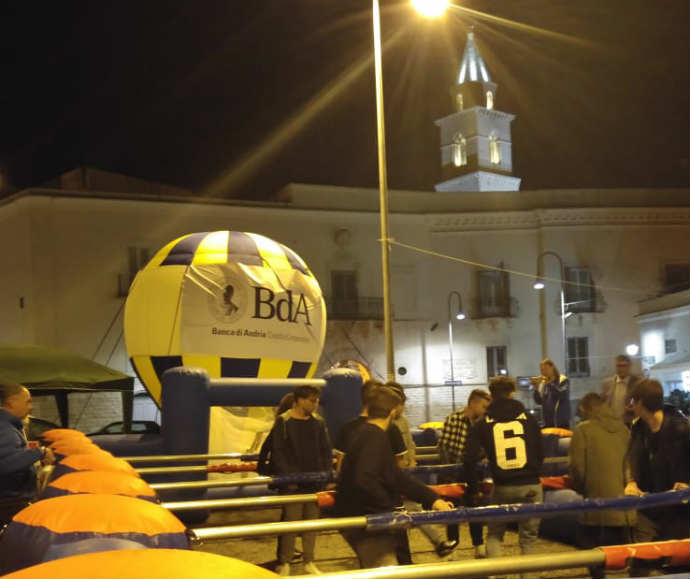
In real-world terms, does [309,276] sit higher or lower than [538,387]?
higher

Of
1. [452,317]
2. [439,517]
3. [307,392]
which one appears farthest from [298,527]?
[452,317]

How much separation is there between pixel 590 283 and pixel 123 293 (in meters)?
21.7

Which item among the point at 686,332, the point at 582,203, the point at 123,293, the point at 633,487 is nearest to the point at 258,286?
the point at 633,487

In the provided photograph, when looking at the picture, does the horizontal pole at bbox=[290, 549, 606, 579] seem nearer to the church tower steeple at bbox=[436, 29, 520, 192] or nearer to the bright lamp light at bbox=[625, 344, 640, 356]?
the bright lamp light at bbox=[625, 344, 640, 356]

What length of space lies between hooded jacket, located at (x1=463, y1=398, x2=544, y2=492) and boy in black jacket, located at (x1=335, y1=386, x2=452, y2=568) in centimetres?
136

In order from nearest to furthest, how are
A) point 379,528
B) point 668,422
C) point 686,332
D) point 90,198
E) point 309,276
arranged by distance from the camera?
point 379,528
point 668,422
point 309,276
point 90,198
point 686,332

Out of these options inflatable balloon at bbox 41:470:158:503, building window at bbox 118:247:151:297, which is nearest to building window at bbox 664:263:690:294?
building window at bbox 118:247:151:297

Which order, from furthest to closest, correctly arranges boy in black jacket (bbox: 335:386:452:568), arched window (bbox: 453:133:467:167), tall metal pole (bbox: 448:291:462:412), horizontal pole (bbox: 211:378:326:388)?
arched window (bbox: 453:133:467:167)
tall metal pole (bbox: 448:291:462:412)
horizontal pole (bbox: 211:378:326:388)
boy in black jacket (bbox: 335:386:452:568)

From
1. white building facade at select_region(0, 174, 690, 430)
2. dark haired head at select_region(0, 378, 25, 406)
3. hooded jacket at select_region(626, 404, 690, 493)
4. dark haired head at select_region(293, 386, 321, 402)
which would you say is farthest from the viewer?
white building facade at select_region(0, 174, 690, 430)

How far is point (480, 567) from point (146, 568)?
2.08 meters

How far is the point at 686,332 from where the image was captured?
1395 inches

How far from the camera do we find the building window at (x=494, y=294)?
127ft

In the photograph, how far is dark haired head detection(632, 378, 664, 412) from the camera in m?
6.05

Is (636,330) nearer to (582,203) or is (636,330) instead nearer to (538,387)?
(582,203)
